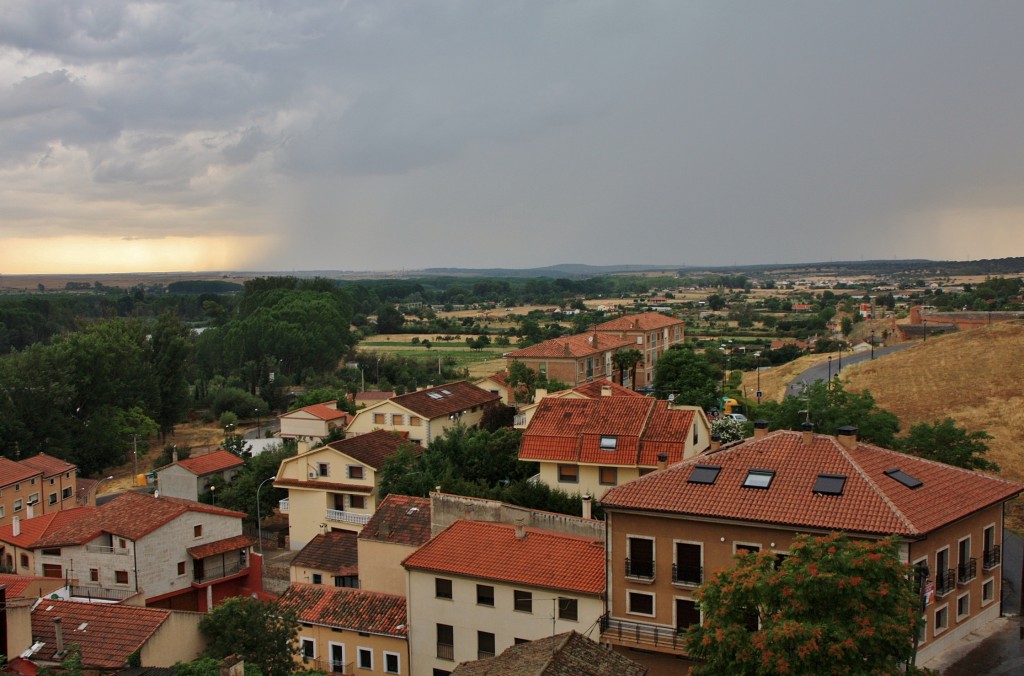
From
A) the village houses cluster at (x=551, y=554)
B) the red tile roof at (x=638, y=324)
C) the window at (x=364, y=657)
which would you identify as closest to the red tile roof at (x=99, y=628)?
the village houses cluster at (x=551, y=554)

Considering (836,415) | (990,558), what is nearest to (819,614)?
(990,558)

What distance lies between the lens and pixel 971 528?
63.3 ft

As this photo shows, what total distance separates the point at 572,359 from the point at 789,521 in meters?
42.4

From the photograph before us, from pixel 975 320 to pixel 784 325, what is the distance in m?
38.4

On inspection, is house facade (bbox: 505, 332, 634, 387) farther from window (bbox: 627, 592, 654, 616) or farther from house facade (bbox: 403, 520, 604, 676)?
window (bbox: 627, 592, 654, 616)

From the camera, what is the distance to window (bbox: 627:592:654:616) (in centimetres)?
1991

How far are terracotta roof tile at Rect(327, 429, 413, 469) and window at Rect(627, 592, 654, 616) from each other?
16680 millimetres

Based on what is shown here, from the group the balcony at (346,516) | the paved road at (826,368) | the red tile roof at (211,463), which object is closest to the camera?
the balcony at (346,516)

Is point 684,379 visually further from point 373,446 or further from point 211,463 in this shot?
point 211,463

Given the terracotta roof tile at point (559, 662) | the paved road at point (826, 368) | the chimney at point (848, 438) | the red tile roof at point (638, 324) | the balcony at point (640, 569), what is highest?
the chimney at point (848, 438)

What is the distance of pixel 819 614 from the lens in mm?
12992

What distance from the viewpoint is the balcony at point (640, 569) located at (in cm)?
1992

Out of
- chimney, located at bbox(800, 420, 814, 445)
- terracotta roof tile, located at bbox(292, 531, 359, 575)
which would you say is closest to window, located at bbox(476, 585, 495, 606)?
terracotta roof tile, located at bbox(292, 531, 359, 575)

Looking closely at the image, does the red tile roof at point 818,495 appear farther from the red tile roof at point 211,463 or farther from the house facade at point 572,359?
the house facade at point 572,359
